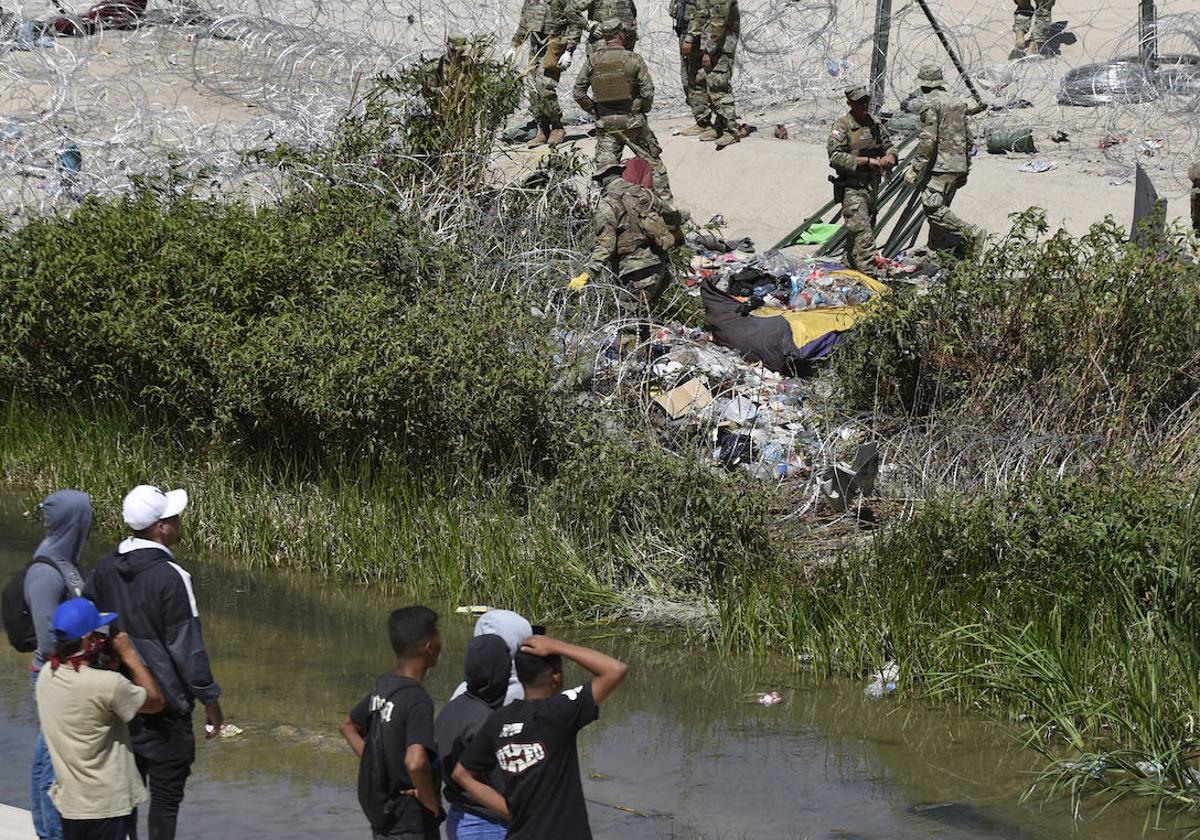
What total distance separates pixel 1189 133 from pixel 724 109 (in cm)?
456

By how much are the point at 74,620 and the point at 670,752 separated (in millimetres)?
2966

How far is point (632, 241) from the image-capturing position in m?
10.6

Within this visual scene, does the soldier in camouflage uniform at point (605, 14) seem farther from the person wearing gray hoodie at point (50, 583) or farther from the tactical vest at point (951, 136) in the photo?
the person wearing gray hoodie at point (50, 583)

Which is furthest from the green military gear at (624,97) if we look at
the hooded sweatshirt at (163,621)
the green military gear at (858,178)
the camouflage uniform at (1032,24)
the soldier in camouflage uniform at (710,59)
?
the hooded sweatshirt at (163,621)

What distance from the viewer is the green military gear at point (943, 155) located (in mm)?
12852

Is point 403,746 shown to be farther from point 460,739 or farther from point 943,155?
point 943,155

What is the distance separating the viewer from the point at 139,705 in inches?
169

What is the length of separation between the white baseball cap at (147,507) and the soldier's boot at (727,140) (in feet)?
40.0

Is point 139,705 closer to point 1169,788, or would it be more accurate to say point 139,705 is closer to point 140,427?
point 1169,788

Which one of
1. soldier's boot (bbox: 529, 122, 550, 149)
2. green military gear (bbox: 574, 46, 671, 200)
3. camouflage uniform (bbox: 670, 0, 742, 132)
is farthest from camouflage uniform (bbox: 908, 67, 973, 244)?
soldier's boot (bbox: 529, 122, 550, 149)

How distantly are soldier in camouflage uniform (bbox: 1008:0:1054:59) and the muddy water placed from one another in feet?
47.3

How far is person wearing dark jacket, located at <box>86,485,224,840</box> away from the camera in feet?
15.0

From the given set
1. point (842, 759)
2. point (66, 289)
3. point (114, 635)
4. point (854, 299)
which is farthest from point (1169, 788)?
point (66, 289)

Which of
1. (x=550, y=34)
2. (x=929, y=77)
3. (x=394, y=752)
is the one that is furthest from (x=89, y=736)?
(x=550, y=34)
